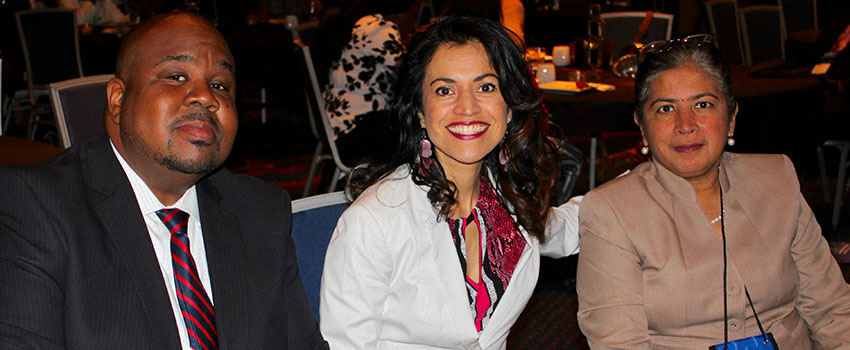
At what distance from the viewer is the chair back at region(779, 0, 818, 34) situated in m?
7.39

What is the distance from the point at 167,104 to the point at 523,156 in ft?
2.95

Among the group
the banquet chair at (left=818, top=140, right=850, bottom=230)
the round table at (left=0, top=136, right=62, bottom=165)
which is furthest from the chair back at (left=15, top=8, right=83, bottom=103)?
the banquet chair at (left=818, top=140, right=850, bottom=230)

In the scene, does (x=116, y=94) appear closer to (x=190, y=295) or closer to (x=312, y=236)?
(x=190, y=295)

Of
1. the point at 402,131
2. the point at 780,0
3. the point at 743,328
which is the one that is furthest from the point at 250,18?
the point at 743,328

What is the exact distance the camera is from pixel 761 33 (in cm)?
618

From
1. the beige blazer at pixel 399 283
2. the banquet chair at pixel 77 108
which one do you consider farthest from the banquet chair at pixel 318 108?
the beige blazer at pixel 399 283

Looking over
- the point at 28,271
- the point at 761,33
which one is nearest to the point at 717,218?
the point at 28,271

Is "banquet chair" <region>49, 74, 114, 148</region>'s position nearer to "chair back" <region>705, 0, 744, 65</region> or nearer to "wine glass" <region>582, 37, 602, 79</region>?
"wine glass" <region>582, 37, 602, 79</region>

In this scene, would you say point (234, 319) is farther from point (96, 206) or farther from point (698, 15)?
point (698, 15)

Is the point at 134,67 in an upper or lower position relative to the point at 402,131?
upper

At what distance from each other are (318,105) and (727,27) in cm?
352

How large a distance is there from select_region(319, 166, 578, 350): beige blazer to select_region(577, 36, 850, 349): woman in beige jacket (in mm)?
215

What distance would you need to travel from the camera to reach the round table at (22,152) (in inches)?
91.9

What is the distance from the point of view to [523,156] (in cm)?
203
